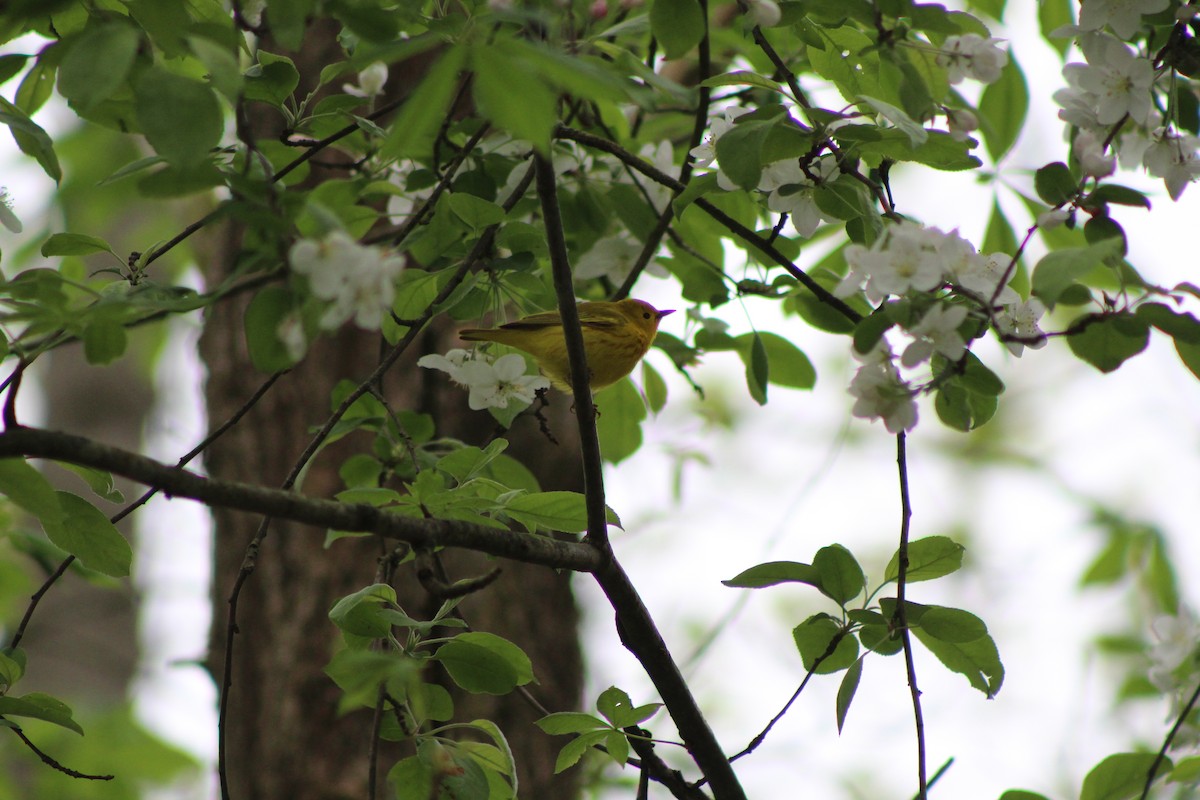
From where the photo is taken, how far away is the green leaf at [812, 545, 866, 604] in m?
1.72

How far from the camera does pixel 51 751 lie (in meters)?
4.47

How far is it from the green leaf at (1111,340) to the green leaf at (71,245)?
1514 mm

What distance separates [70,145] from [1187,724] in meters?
5.04

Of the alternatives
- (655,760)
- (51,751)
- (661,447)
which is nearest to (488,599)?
(661,447)

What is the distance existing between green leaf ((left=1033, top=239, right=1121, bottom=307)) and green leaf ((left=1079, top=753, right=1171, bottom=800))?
106 cm

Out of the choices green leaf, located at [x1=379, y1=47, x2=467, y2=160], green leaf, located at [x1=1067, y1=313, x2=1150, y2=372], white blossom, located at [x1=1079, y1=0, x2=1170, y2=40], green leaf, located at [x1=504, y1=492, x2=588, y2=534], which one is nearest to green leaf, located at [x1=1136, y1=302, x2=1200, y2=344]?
green leaf, located at [x1=1067, y1=313, x2=1150, y2=372]

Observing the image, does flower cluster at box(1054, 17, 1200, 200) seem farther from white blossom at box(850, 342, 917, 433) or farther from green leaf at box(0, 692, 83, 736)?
green leaf at box(0, 692, 83, 736)

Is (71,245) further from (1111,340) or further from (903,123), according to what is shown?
(1111,340)

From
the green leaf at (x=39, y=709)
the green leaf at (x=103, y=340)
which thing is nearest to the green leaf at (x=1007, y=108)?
the green leaf at (x=103, y=340)

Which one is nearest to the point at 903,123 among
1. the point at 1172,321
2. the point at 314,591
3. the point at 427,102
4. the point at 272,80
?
the point at 1172,321

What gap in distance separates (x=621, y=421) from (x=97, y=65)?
176cm

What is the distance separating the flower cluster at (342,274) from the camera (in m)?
1.04

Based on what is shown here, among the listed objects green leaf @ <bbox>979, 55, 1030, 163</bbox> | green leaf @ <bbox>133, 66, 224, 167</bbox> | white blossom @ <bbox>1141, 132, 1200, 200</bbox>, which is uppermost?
green leaf @ <bbox>979, 55, 1030, 163</bbox>

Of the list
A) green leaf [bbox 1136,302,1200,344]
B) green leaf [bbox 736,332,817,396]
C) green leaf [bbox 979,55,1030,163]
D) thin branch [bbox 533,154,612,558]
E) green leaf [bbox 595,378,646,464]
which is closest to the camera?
green leaf [bbox 1136,302,1200,344]
